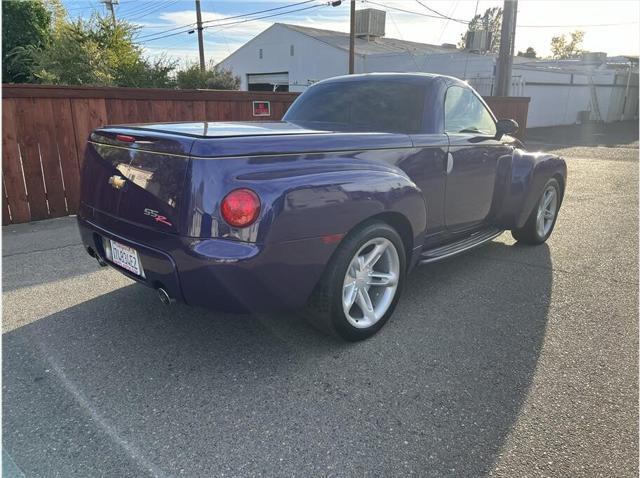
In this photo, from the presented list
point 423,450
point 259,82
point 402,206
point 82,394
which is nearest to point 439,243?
point 402,206

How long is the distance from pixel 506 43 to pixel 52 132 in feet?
38.6

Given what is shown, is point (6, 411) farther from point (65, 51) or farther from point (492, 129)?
point (65, 51)

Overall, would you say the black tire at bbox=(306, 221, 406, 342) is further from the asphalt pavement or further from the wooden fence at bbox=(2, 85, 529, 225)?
the wooden fence at bbox=(2, 85, 529, 225)

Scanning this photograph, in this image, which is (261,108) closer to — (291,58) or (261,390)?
(261,390)

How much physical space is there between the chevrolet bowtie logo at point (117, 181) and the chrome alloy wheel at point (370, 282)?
4.69ft

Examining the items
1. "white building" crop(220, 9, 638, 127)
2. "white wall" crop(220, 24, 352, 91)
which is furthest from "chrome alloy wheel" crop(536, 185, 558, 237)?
"white wall" crop(220, 24, 352, 91)

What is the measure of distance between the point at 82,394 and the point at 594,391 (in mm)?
2825

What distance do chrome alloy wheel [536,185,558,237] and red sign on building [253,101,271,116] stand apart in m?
5.03

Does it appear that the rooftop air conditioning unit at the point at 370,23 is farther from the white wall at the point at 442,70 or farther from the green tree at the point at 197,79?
Result: the green tree at the point at 197,79

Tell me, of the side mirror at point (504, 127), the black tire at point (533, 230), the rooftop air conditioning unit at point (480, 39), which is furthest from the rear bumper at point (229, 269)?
the rooftop air conditioning unit at point (480, 39)

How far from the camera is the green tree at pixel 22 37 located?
1344 centimetres

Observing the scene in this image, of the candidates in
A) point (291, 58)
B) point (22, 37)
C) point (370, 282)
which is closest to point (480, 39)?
point (291, 58)

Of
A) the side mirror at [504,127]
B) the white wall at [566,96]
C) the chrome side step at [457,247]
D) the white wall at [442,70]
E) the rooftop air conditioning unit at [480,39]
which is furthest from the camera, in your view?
the white wall at [566,96]

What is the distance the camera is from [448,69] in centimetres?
2473
